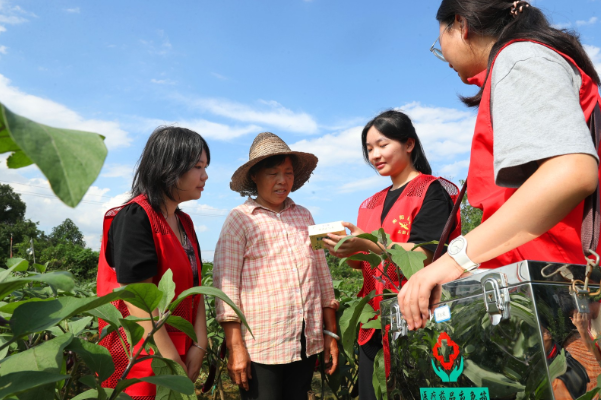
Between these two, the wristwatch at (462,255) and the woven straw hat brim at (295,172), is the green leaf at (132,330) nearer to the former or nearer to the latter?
the wristwatch at (462,255)

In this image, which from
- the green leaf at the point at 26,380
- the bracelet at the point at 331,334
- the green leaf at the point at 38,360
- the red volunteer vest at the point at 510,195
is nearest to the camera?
the green leaf at the point at 26,380

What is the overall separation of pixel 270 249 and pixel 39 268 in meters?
1.17

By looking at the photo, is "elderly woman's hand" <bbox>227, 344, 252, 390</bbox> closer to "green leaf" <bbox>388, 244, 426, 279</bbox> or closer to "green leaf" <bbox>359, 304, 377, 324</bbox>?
"green leaf" <bbox>359, 304, 377, 324</bbox>

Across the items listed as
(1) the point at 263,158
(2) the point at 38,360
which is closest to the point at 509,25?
(2) the point at 38,360

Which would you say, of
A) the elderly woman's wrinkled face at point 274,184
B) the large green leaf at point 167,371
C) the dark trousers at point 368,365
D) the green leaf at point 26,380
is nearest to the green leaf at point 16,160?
the green leaf at point 26,380

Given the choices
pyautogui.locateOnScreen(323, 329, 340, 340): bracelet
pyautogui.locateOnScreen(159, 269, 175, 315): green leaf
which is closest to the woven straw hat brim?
pyautogui.locateOnScreen(323, 329, 340, 340): bracelet

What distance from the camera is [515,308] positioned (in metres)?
0.85

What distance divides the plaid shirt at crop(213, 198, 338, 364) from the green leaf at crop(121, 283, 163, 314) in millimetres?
1609

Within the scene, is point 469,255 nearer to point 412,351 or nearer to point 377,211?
point 412,351

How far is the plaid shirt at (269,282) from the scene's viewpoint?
249 centimetres

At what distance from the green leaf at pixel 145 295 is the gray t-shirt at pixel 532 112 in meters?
0.78

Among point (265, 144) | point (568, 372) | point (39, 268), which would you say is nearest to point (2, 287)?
point (568, 372)

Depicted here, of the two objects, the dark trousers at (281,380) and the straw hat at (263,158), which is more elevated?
the straw hat at (263,158)

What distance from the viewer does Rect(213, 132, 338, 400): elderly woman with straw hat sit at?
2.47 metres
